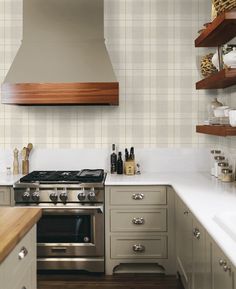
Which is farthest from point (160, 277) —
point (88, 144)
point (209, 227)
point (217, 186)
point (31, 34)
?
point (31, 34)

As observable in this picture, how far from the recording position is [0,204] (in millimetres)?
3646

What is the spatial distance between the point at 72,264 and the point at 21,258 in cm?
181

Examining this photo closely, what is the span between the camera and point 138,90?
14.0 ft

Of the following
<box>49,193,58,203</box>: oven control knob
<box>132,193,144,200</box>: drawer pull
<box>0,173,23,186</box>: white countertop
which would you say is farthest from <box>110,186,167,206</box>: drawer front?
<box>0,173,23,186</box>: white countertop

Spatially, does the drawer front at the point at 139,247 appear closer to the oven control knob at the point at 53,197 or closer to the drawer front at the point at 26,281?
the oven control knob at the point at 53,197

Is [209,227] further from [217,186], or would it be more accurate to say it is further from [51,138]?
[51,138]

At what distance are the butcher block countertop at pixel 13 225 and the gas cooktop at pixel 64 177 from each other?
4.42ft

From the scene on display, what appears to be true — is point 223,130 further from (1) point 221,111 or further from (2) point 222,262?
(2) point 222,262

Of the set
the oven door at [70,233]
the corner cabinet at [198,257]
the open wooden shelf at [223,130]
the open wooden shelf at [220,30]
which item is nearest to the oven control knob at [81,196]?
the oven door at [70,233]

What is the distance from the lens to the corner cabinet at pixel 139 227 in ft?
11.9

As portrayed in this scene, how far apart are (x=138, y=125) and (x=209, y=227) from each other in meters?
2.33

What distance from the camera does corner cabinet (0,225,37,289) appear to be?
1671 mm

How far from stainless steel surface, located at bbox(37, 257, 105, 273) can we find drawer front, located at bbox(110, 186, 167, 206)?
0.55 metres

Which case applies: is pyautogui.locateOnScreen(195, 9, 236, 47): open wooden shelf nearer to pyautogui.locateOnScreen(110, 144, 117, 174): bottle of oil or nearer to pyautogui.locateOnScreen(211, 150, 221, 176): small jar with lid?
pyautogui.locateOnScreen(211, 150, 221, 176): small jar with lid
